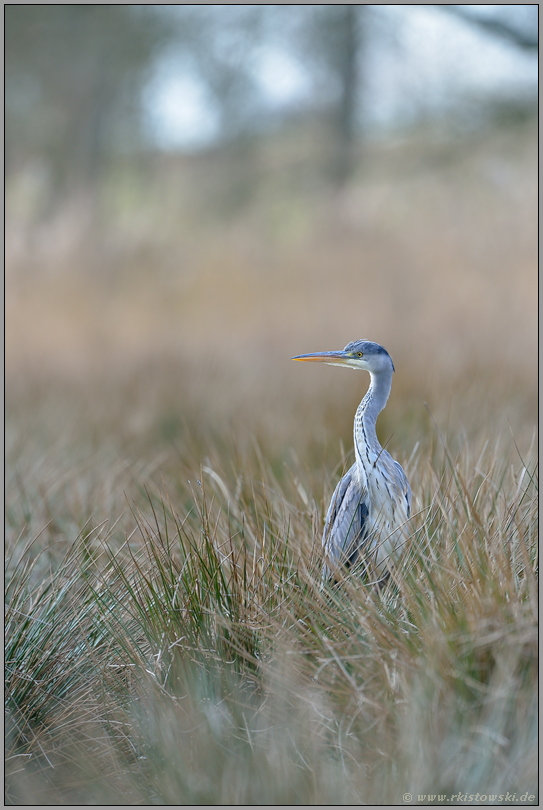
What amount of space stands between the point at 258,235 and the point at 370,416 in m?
5.84

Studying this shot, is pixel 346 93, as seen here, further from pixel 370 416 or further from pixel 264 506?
pixel 370 416

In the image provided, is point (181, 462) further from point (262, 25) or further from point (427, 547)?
point (262, 25)

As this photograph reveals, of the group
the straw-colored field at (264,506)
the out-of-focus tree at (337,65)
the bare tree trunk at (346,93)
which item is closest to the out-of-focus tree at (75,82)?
the out-of-focus tree at (337,65)

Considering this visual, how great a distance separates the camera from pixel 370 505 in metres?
1.62

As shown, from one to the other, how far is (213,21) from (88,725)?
9.22 meters

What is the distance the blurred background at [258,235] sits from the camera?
3971 mm

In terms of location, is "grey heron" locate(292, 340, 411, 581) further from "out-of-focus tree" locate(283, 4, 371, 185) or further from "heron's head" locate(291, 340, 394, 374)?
"out-of-focus tree" locate(283, 4, 371, 185)

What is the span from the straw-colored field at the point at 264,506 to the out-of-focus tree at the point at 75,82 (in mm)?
3150

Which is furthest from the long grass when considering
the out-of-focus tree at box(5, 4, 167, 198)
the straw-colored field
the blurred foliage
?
the out-of-focus tree at box(5, 4, 167, 198)

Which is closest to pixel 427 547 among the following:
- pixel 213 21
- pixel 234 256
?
pixel 234 256

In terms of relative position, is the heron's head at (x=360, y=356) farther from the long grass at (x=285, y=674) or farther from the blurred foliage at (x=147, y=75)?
the blurred foliage at (x=147, y=75)

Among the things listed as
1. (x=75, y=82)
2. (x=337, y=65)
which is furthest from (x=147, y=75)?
(x=337, y=65)

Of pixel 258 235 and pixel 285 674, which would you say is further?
pixel 258 235

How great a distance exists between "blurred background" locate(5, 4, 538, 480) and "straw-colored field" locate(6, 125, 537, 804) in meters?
0.04
